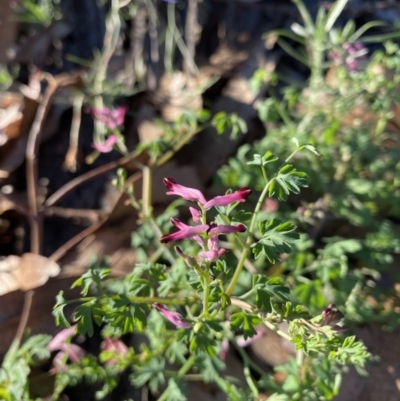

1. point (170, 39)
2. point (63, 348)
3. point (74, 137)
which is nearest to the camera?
point (63, 348)

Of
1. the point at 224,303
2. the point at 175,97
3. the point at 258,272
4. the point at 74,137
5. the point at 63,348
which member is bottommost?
the point at 63,348

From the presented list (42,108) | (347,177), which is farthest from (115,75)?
(347,177)

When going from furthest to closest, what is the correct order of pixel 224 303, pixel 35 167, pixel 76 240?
pixel 35 167 < pixel 76 240 < pixel 224 303

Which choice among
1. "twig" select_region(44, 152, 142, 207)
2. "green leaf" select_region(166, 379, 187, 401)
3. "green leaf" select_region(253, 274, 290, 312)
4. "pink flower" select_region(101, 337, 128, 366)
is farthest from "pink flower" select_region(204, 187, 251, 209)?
"twig" select_region(44, 152, 142, 207)

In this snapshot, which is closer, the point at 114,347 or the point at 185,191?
the point at 185,191

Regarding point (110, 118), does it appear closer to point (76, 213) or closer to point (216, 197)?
point (76, 213)

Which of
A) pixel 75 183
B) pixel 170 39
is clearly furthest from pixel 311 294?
pixel 170 39

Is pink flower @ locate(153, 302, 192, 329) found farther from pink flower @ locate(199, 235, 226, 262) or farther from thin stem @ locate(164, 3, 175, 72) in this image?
thin stem @ locate(164, 3, 175, 72)
